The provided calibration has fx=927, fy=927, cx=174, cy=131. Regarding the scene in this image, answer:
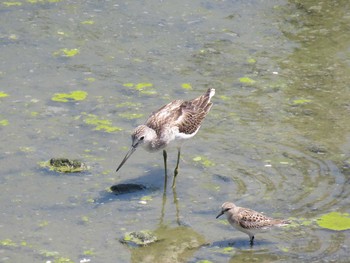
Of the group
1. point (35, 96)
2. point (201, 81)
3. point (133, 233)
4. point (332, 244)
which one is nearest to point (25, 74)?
point (35, 96)

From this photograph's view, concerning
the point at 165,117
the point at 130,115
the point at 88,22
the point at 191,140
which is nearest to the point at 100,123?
the point at 130,115

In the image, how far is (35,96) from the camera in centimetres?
1531

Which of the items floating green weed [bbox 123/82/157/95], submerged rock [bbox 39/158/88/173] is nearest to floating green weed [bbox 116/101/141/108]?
floating green weed [bbox 123/82/157/95]

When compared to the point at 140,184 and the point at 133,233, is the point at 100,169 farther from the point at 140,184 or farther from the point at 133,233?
the point at 133,233

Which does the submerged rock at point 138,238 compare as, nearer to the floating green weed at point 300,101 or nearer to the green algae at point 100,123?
the green algae at point 100,123

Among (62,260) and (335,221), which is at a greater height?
(335,221)

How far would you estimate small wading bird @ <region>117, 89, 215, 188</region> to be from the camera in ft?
41.8

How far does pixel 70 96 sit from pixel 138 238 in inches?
184

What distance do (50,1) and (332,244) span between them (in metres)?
9.87

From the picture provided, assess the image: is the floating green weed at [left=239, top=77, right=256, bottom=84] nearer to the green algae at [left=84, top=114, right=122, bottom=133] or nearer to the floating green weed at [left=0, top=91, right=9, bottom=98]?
the green algae at [left=84, top=114, right=122, bottom=133]

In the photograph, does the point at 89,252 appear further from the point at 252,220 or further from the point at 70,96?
the point at 70,96

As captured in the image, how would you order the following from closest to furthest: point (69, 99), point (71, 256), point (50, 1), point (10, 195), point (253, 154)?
point (71, 256) < point (10, 195) < point (253, 154) < point (69, 99) < point (50, 1)

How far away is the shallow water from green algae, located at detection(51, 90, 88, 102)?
122 millimetres

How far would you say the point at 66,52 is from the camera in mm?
16938
